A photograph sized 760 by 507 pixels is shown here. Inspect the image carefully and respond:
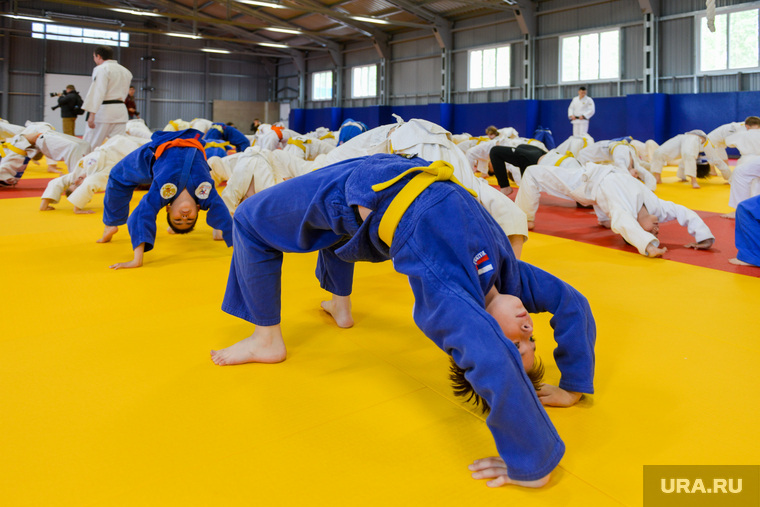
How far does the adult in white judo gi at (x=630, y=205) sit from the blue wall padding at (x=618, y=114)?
1066 centimetres

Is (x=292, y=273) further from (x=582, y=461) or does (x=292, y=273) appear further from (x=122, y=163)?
(x=582, y=461)

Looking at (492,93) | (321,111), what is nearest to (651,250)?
(492,93)

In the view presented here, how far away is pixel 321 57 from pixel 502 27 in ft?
34.1

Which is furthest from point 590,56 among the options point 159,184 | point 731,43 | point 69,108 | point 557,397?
point 557,397

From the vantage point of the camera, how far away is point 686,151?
9461 millimetres

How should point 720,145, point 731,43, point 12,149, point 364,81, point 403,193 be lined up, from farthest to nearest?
point 364,81, point 731,43, point 720,145, point 12,149, point 403,193

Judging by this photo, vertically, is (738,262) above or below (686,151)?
below

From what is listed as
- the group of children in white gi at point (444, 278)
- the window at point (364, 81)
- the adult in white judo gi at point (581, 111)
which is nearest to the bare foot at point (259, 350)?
the group of children in white gi at point (444, 278)

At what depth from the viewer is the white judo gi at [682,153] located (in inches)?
369

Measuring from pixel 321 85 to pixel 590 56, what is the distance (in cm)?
1373

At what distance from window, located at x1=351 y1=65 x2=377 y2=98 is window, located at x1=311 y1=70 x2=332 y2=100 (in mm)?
1952

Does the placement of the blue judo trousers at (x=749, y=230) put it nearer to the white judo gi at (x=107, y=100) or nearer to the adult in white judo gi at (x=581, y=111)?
the white judo gi at (x=107, y=100)

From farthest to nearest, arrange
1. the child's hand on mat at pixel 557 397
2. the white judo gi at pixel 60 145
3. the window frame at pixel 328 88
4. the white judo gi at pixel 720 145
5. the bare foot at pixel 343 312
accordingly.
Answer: the window frame at pixel 328 88, the white judo gi at pixel 720 145, the white judo gi at pixel 60 145, the bare foot at pixel 343 312, the child's hand on mat at pixel 557 397

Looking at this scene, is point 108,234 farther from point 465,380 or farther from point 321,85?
point 321,85
